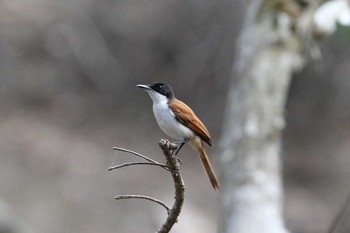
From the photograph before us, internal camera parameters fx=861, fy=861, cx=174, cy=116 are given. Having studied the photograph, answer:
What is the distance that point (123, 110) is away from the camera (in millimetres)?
12500

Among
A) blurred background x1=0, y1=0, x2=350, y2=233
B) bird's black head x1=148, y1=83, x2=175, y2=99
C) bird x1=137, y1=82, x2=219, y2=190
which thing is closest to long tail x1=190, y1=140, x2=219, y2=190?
bird x1=137, y1=82, x2=219, y2=190

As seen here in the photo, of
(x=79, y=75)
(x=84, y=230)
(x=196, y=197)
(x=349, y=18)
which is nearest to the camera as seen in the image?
(x=349, y=18)

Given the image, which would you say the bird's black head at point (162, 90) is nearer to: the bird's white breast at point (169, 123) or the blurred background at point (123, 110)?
the bird's white breast at point (169, 123)

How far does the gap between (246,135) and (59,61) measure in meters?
7.41

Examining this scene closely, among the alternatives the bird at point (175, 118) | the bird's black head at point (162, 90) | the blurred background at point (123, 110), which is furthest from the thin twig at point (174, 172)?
the blurred background at point (123, 110)

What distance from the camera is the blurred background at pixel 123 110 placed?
10.7m

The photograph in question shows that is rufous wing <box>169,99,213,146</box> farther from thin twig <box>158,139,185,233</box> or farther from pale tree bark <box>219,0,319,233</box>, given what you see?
pale tree bark <box>219,0,319,233</box>

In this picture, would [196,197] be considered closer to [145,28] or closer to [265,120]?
[145,28]

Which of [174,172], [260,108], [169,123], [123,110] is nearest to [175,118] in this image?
[169,123]

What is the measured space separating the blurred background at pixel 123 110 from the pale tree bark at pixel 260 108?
3.96 metres

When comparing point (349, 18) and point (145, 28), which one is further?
point (145, 28)

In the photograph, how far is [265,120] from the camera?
6184 mm

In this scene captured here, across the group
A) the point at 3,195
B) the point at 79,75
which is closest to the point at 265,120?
the point at 3,195

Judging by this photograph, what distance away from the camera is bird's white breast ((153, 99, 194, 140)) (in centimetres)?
207
